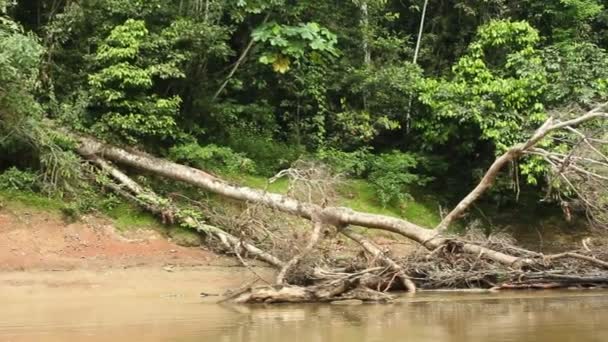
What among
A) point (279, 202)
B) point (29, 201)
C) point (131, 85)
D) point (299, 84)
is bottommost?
point (279, 202)

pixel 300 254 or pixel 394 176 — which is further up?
pixel 394 176

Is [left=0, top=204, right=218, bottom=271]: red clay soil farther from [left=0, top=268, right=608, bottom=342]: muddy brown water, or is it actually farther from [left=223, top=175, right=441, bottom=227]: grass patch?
[left=223, top=175, right=441, bottom=227]: grass patch

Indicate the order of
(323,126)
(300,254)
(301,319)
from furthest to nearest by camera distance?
(323,126) → (300,254) → (301,319)

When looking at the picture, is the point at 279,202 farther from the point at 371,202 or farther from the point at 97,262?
the point at 371,202

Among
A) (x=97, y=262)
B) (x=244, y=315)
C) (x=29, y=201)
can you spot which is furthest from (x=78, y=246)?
(x=244, y=315)

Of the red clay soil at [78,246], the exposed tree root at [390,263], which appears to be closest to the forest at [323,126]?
the exposed tree root at [390,263]

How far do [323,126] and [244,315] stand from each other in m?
9.86

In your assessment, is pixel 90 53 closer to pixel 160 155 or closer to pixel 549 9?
pixel 160 155

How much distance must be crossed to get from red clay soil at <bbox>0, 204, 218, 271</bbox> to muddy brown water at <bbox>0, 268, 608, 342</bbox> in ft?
1.75

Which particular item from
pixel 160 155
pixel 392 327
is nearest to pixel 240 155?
pixel 160 155

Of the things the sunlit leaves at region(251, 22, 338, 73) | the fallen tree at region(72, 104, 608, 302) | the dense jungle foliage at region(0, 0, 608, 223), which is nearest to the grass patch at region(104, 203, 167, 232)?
the dense jungle foliage at region(0, 0, 608, 223)

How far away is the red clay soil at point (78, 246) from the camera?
12.4 metres

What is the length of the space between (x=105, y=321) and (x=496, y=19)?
1440cm

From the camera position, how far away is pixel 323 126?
18.7 metres
